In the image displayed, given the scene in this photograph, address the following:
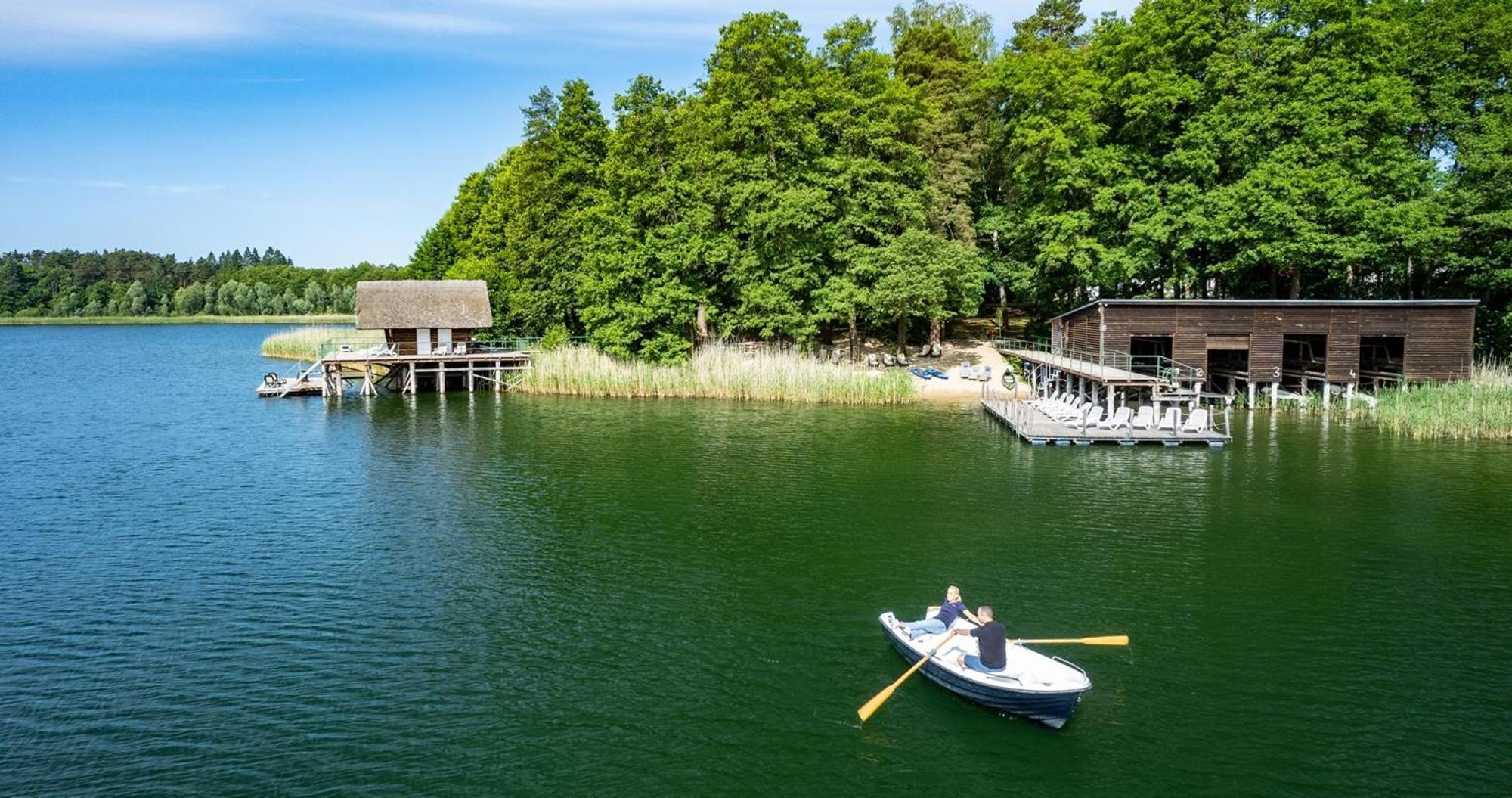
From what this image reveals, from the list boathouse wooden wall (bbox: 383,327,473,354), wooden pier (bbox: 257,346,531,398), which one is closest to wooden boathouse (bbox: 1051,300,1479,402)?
wooden pier (bbox: 257,346,531,398)

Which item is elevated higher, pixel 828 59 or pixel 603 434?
pixel 828 59

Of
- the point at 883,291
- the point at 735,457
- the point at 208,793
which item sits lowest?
the point at 208,793

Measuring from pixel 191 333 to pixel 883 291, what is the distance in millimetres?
111797

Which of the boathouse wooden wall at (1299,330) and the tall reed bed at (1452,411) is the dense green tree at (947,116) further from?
the tall reed bed at (1452,411)

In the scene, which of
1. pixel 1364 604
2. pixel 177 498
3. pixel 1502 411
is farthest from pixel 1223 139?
pixel 177 498

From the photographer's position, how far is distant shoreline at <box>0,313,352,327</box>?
144m

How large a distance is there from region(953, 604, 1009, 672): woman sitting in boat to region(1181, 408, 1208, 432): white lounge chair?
Answer: 2370 cm

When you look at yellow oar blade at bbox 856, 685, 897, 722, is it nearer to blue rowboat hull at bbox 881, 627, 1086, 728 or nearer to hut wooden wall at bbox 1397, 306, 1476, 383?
blue rowboat hull at bbox 881, 627, 1086, 728

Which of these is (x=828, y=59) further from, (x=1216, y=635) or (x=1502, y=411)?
(x=1216, y=635)

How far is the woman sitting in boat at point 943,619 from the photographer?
48.0 ft

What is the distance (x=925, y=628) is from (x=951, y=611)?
525 mm

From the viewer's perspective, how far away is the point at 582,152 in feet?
180

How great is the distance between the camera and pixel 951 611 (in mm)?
14844

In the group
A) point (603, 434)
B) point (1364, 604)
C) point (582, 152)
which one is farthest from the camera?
point (582, 152)
